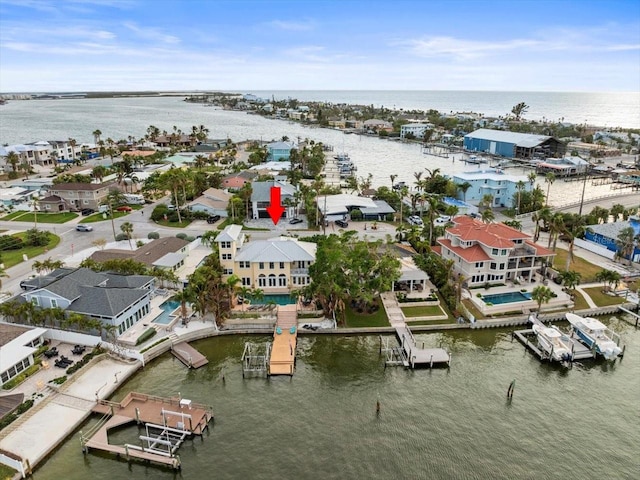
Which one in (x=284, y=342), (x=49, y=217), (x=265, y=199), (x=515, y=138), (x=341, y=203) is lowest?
(x=284, y=342)

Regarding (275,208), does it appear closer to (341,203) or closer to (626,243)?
(341,203)

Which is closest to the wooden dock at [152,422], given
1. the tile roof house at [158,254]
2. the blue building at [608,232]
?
the tile roof house at [158,254]

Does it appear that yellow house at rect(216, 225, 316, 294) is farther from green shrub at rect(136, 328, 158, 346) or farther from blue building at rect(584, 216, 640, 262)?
blue building at rect(584, 216, 640, 262)

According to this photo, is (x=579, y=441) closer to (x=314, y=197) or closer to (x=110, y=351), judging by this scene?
(x=110, y=351)

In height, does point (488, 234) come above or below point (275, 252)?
above

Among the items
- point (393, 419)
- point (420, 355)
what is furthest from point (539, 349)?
point (393, 419)
